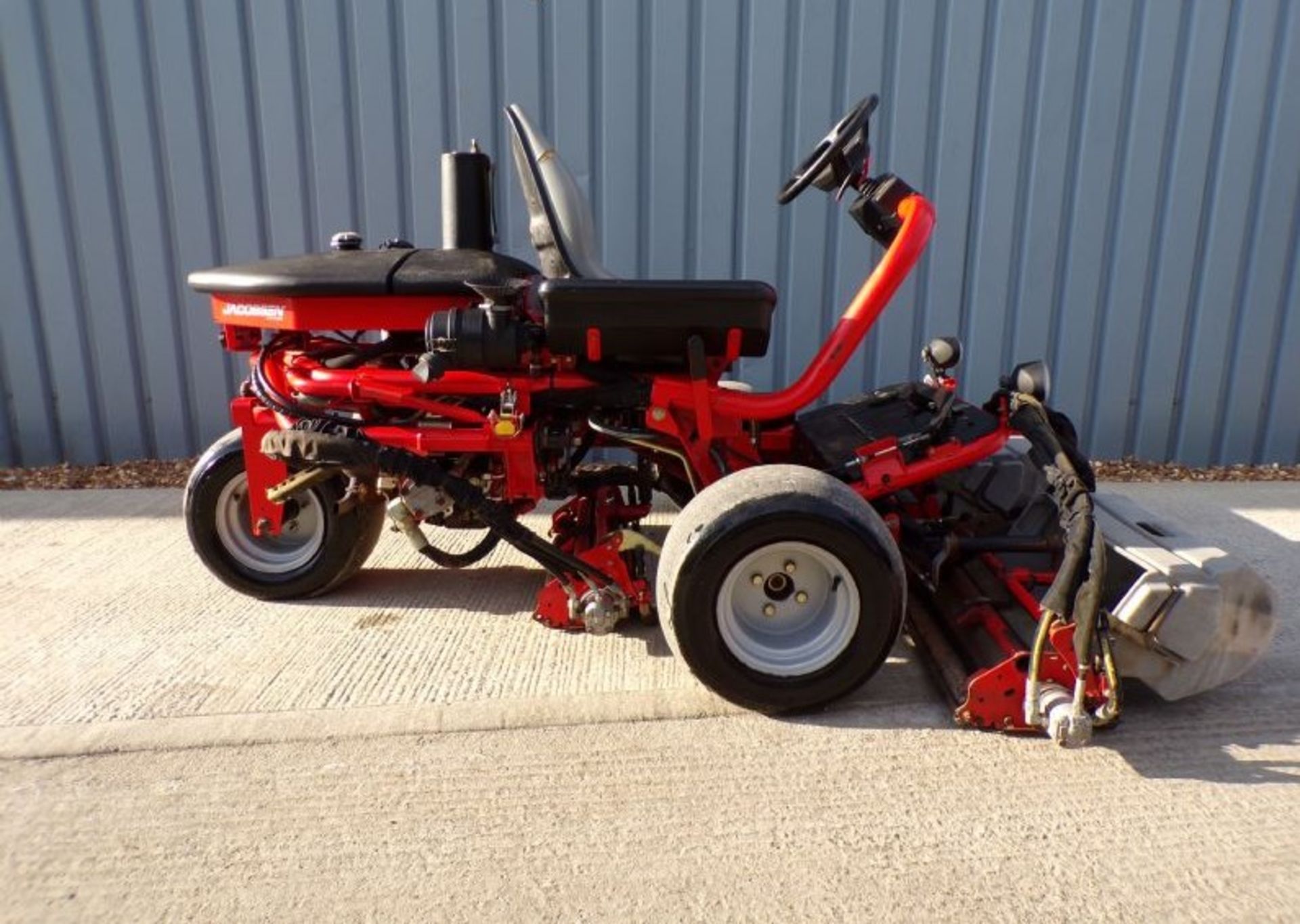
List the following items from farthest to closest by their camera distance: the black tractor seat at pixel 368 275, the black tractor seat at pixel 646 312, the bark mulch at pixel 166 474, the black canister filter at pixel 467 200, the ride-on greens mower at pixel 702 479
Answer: the bark mulch at pixel 166 474 → the black canister filter at pixel 467 200 → the black tractor seat at pixel 368 275 → the black tractor seat at pixel 646 312 → the ride-on greens mower at pixel 702 479

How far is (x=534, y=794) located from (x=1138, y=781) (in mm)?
1378

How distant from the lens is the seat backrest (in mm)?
2709

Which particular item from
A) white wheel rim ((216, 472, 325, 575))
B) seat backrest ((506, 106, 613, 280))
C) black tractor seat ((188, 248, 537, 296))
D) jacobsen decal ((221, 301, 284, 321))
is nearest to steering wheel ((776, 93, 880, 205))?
seat backrest ((506, 106, 613, 280))

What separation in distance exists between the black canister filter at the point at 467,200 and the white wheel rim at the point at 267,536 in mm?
973

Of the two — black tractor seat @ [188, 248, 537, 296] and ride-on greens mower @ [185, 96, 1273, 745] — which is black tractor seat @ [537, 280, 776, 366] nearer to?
ride-on greens mower @ [185, 96, 1273, 745]

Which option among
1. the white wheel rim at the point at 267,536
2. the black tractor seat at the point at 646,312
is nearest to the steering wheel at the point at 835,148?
the black tractor seat at the point at 646,312

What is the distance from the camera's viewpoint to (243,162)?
14.1 ft

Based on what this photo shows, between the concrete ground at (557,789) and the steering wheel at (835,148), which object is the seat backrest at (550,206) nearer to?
the steering wheel at (835,148)

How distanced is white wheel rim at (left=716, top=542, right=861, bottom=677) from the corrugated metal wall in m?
2.39

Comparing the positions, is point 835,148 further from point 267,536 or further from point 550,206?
point 267,536

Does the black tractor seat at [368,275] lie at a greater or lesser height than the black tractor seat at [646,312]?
greater

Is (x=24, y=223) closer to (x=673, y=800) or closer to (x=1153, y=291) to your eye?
(x=673, y=800)

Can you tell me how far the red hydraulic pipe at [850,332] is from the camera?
8.56 feet

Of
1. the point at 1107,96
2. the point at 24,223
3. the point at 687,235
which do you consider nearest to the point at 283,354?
the point at 687,235
